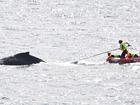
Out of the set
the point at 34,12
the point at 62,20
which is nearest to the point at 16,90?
the point at 62,20

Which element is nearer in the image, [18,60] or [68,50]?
[18,60]

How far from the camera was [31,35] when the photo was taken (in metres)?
74.8

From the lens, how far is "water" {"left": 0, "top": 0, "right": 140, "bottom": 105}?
41.9 metres

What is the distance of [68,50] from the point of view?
63.8 m

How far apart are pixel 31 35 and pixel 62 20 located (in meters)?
18.4

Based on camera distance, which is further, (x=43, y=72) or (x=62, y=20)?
(x=62, y=20)

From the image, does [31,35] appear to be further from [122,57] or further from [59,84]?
[59,84]

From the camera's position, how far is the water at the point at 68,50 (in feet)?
137

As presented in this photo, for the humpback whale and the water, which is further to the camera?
the humpback whale

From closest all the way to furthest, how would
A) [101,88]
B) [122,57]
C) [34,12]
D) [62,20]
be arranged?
1. [101,88]
2. [122,57]
3. [62,20]
4. [34,12]

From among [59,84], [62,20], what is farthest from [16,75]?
[62,20]

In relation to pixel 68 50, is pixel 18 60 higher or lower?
lower

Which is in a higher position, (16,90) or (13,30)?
(13,30)

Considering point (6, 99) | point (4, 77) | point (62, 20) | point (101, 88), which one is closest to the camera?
point (6, 99)
